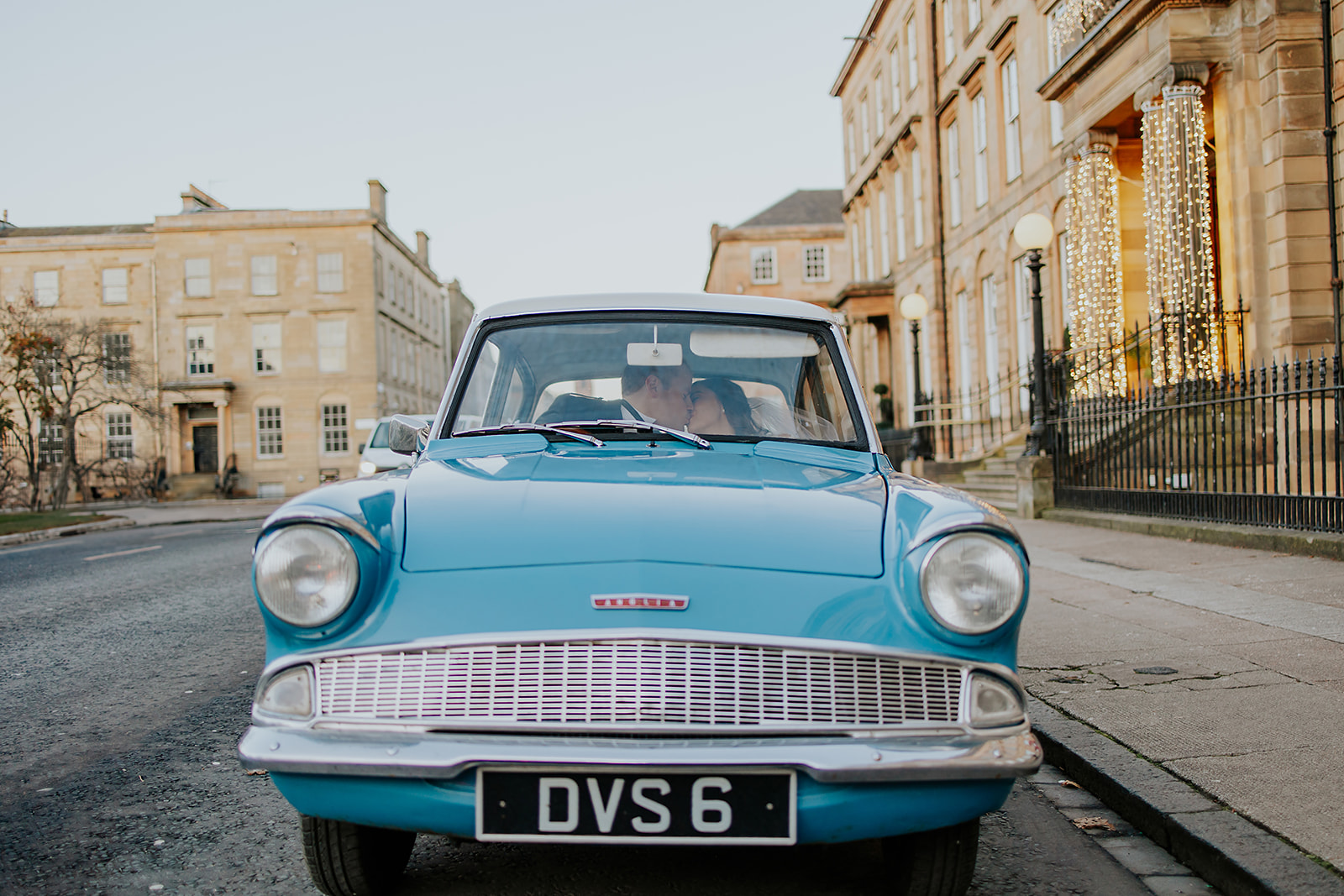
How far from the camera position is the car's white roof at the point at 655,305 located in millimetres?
3783

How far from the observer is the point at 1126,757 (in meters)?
3.52

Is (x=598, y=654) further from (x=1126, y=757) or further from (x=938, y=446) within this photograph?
(x=938, y=446)

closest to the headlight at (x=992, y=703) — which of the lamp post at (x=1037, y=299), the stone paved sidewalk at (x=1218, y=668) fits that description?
the stone paved sidewalk at (x=1218, y=668)

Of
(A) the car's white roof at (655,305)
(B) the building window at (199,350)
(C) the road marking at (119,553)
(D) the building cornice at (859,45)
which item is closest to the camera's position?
(A) the car's white roof at (655,305)

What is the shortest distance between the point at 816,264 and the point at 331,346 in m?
22.2

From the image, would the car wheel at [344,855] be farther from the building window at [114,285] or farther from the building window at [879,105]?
the building window at [114,285]

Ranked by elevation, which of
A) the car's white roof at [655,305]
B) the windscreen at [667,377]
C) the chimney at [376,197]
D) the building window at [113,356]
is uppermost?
the chimney at [376,197]

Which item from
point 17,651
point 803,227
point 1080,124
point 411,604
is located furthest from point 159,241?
point 411,604

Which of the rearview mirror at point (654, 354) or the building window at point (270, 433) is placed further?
the building window at point (270, 433)

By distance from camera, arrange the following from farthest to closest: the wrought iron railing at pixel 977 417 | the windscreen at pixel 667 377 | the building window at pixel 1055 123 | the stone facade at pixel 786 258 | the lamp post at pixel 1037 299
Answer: the stone facade at pixel 786 258, the wrought iron railing at pixel 977 417, the building window at pixel 1055 123, the lamp post at pixel 1037 299, the windscreen at pixel 667 377

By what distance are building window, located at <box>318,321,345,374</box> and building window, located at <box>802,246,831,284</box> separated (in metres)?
21.1

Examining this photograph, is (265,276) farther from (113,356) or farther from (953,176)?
(953,176)

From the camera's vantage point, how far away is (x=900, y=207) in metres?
29.2

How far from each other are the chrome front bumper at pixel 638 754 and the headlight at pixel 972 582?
255 mm
